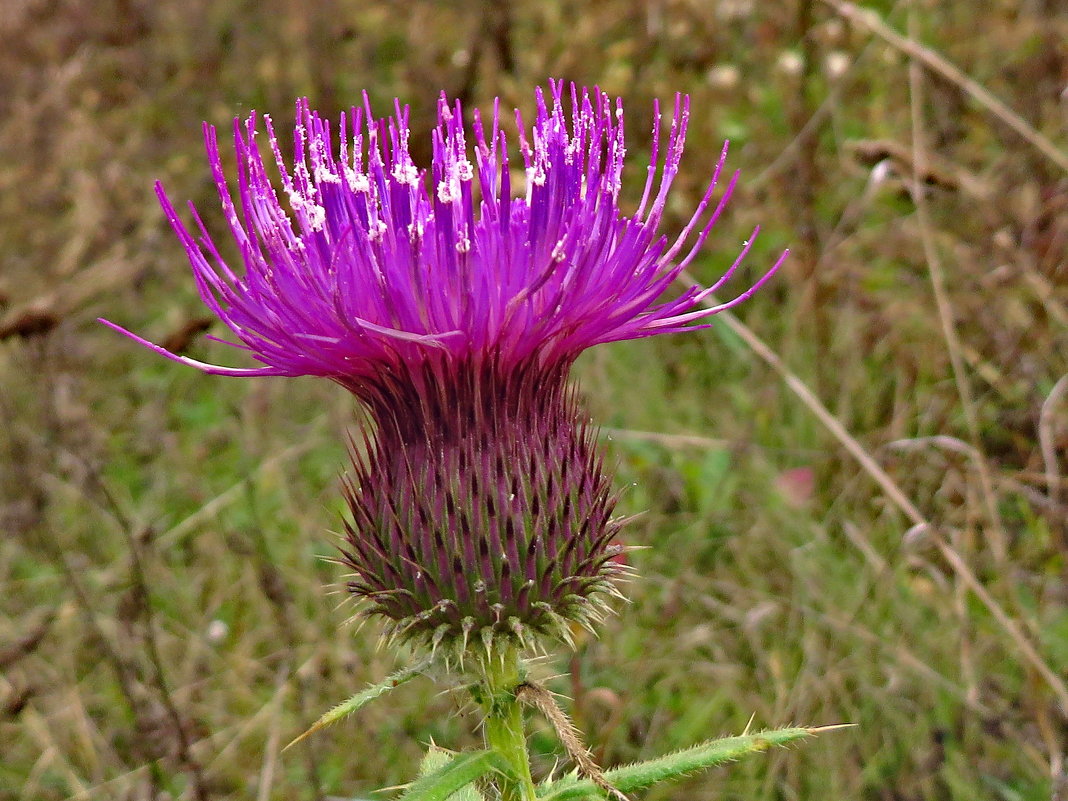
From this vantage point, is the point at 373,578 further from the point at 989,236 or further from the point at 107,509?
the point at 989,236

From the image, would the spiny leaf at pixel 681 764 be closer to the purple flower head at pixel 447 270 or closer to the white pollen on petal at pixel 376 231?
the purple flower head at pixel 447 270

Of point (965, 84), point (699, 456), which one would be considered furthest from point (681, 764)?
point (965, 84)

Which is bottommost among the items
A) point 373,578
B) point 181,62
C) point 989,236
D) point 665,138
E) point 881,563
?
point 881,563

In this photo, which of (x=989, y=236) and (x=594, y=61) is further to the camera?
(x=594, y=61)

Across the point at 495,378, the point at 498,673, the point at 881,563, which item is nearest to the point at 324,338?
the point at 495,378

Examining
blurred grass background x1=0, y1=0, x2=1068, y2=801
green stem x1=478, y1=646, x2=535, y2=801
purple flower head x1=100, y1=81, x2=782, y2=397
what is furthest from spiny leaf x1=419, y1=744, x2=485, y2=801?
purple flower head x1=100, y1=81, x2=782, y2=397

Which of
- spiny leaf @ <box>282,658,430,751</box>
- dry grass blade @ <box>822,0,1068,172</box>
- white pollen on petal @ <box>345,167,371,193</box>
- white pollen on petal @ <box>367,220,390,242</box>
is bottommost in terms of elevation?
spiny leaf @ <box>282,658,430,751</box>

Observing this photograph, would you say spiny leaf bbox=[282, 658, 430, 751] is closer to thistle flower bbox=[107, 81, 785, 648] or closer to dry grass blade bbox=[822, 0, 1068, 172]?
thistle flower bbox=[107, 81, 785, 648]
